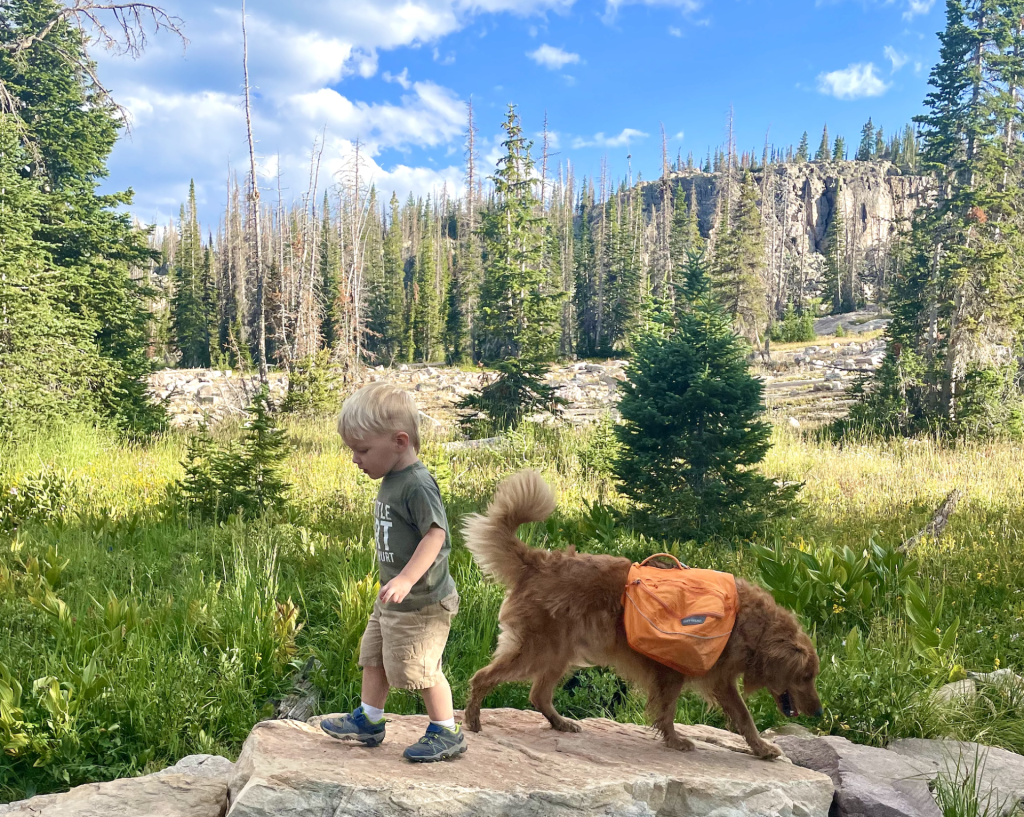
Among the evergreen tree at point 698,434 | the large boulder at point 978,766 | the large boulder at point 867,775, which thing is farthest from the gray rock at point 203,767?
the evergreen tree at point 698,434

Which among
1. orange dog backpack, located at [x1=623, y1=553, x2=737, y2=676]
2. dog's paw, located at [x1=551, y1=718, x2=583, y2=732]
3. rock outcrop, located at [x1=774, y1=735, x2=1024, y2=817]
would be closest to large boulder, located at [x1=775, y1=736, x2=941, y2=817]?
rock outcrop, located at [x1=774, y1=735, x2=1024, y2=817]

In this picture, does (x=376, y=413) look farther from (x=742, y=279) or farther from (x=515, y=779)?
(x=742, y=279)

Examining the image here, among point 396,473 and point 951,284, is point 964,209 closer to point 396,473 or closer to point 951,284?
point 951,284

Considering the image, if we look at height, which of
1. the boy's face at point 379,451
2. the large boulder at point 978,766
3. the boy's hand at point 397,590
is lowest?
the large boulder at point 978,766

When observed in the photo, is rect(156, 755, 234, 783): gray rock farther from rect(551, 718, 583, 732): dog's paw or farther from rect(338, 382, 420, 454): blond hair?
rect(338, 382, 420, 454): blond hair

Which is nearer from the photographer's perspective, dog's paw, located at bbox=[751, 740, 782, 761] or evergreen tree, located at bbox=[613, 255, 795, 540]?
dog's paw, located at bbox=[751, 740, 782, 761]

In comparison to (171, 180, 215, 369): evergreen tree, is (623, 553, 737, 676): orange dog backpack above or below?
below

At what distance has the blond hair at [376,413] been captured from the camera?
2.89 metres

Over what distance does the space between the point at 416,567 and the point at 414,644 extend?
0.38 metres

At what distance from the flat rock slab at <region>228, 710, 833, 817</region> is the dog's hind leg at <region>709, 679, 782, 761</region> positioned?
0.06 m

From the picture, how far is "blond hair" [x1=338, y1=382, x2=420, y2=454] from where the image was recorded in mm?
2893

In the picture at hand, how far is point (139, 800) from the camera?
9.96 ft

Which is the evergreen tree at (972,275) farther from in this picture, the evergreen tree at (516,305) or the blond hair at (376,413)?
the blond hair at (376,413)

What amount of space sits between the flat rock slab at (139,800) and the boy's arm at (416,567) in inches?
50.4
